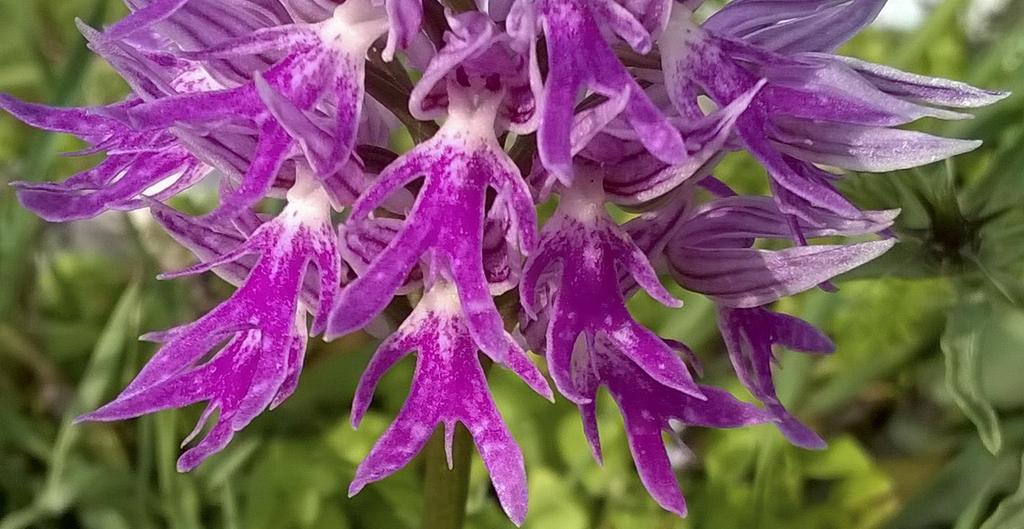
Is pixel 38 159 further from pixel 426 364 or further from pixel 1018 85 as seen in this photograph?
pixel 1018 85

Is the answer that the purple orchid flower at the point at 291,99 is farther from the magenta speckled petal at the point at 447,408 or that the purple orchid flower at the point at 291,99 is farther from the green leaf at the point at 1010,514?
the green leaf at the point at 1010,514

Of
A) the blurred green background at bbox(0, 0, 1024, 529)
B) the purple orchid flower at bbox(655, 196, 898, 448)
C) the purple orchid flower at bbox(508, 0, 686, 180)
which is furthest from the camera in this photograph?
the blurred green background at bbox(0, 0, 1024, 529)

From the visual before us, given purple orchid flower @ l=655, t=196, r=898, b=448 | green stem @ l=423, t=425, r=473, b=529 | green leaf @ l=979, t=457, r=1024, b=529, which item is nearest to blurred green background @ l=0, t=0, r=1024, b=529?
green leaf @ l=979, t=457, r=1024, b=529

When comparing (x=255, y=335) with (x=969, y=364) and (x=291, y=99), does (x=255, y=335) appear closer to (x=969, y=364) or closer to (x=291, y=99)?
(x=291, y=99)

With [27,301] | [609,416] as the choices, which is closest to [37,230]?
[27,301]

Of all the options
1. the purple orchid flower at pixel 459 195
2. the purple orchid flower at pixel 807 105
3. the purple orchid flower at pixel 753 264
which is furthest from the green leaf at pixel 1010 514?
the purple orchid flower at pixel 459 195

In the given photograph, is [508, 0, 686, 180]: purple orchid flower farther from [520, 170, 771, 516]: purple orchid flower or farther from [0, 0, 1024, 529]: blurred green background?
[0, 0, 1024, 529]: blurred green background

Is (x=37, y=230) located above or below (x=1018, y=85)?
below
